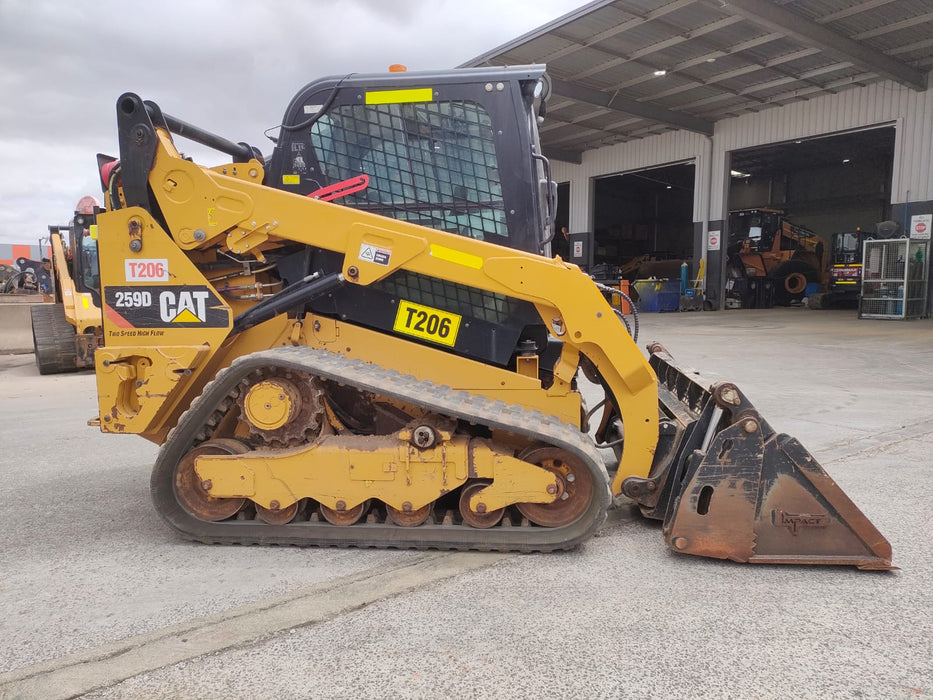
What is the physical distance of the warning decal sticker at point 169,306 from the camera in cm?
308

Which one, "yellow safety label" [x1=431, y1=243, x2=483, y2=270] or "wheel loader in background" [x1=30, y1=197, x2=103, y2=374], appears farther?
"wheel loader in background" [x1=30, y1=197, x2=103, y2=374]

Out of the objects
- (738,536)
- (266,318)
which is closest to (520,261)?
(266,318)

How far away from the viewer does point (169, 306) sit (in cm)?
308

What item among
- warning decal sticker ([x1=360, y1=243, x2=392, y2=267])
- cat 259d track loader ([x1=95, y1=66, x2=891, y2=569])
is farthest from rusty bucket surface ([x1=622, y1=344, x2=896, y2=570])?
warning decal sticker ([x1=360, y1=243, x2=392, y2=267])

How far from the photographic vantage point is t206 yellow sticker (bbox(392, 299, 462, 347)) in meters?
3.21

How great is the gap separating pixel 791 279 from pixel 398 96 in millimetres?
26447

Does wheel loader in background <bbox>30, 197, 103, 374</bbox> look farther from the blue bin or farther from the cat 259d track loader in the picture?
the blue bin

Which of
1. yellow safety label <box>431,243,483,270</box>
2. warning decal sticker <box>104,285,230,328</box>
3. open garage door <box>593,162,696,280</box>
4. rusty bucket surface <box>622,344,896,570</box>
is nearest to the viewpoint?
rusty bucket surface <box>622,344,896,570</box>

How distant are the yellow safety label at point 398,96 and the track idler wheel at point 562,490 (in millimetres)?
1878

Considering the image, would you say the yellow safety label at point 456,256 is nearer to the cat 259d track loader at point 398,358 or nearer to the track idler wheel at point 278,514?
the cat 259d track loader at point 398,358

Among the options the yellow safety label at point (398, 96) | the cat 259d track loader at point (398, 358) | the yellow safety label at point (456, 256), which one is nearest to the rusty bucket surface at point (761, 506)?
the cat 259d track loader at point (398, 358)

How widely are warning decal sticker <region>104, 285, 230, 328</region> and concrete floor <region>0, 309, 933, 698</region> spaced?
1.11 metres

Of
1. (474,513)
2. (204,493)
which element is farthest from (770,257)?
(204,493)

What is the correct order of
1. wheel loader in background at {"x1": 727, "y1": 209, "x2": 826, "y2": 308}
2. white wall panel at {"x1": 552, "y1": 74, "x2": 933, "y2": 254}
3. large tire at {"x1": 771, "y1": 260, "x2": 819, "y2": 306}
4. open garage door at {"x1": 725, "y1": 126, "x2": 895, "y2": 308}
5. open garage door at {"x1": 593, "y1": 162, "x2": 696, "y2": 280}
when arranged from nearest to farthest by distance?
white wall panel at {"x1": 552, "y1": 74, "x2": 933, "y2": 254} → open garage door at {"x1": 725, "y1": 126, "x2": 895, "y2": 308} → wheel loader in background at {"x1": 727, "y1": 209, "x2": 826, "y2": 308} → large tire at {"x1": 771, "y1": 260, "x2": 819, "y2": 306} → open garage door at {"x1": 593, "y1": 162, "x2": 696, "y2": 280}
